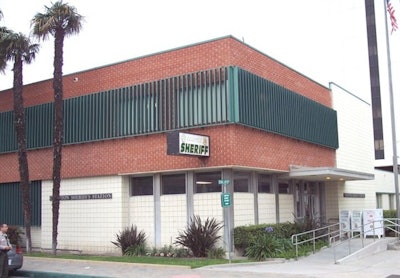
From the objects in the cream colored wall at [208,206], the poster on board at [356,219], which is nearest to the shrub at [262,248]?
the cream colored wall at [208,206]

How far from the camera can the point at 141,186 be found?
2170 centimetres

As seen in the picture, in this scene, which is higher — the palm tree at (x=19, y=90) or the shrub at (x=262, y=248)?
the palm tree at (x=19, y=90)

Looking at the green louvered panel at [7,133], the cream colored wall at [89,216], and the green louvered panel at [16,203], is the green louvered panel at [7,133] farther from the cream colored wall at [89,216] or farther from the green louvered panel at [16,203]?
the cream colored wall at [89,216]

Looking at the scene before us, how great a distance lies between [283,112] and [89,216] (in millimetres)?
9432

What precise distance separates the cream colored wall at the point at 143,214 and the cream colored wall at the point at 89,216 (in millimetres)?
299

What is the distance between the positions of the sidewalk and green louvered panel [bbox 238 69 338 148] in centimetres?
540

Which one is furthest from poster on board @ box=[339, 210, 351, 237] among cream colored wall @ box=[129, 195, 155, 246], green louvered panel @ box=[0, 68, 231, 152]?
green louvered panel @ box=[0, 68, 231, 152]

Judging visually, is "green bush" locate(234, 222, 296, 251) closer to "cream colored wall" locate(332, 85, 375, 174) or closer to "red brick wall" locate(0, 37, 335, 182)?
"red brick wall" locate(0, 37, 335, 182)

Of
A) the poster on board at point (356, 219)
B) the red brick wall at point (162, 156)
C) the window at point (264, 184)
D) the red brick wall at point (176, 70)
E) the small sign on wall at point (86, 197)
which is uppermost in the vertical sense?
the red brick wall at point (176, 70)

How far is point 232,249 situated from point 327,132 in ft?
35.1

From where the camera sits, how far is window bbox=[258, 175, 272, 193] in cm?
2151

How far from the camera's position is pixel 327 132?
2695 centimetres

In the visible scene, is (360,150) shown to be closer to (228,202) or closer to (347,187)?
(347,187)

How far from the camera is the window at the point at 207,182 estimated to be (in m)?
19.6
